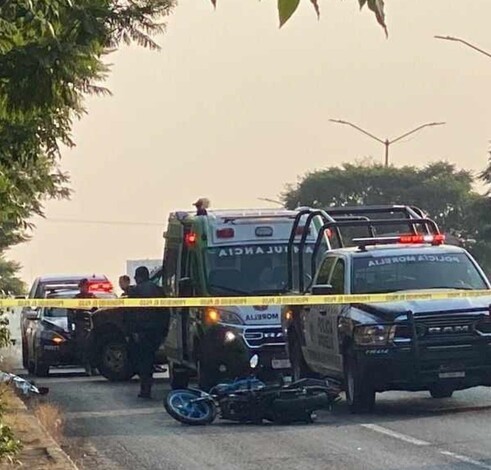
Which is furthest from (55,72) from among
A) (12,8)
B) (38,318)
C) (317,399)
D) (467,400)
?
(38,318)

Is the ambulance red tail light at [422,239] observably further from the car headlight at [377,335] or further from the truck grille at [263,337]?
the truck grille at [263,337]

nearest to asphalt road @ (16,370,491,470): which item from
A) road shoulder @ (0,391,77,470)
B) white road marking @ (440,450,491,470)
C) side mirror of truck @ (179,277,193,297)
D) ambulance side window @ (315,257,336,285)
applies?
white road marking @ (440,450,491,470)

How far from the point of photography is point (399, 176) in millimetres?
69812

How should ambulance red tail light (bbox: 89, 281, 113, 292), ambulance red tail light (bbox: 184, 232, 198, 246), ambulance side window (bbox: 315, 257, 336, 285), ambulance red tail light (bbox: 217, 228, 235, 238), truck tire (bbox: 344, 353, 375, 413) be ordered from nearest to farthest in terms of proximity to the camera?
truck tire (bbox: 344, 353, 375, 413) < ambulance side window (bbox: 315, 257, 336, 285) < ambulance red tail light (bbox: 217, 228, 235, 238) < ambulance red tail light (bbox: 184, 232, 198, 246) < ambulance red tail light (bbox: 89, 281, 113, 292)

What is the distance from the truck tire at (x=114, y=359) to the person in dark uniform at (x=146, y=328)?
11.4 feet

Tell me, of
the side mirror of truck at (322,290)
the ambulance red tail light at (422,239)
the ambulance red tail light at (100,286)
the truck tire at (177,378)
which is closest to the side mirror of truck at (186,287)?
the truck tire at (177,378)

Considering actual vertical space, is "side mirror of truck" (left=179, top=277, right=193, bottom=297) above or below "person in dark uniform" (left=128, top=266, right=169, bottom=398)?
above

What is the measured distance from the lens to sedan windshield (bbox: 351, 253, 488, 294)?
15.5 m

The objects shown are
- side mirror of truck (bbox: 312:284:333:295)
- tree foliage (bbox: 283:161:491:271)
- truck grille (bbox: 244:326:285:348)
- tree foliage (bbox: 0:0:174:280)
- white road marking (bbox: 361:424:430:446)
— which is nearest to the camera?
tree foliage (bbox: 0:0:174:280)

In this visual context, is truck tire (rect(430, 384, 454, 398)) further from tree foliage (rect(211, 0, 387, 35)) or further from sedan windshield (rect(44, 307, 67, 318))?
tree foliage (rect(211, 0, 387, 35))

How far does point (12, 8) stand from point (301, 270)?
10.9 meters

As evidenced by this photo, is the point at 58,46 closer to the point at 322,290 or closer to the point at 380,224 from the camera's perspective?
the point at 322,290

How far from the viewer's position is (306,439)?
12750 millimetres

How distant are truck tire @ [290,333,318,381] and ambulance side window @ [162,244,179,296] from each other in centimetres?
265
